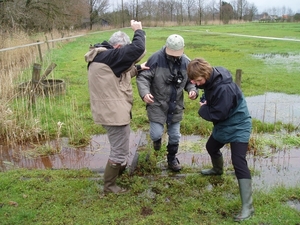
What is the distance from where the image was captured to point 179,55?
3906mm

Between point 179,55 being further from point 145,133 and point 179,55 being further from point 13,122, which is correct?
point 13,122

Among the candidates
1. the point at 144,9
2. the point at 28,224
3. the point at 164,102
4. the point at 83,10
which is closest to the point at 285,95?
the point at 164,102

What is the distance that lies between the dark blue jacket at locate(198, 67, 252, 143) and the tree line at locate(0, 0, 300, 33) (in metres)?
25.5

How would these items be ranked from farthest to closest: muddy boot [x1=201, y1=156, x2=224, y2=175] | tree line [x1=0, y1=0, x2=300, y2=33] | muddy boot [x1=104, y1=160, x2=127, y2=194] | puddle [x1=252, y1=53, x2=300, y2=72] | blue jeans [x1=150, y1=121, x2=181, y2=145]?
1. tree line [x1=0, y1=0, x2=300, y2=33]
2. puddle [x1=252, y1=53, x2=300, y2=72]
3. blue jeans [x1=150, y1=121, x2=181, y2=145]
4. muddy boot [x1=201, y1=156, x2=224, y2=175]
5. muddy boot [x1=104, y1=160, x2=127, y2=194]

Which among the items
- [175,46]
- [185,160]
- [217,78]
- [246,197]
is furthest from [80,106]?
[246,197]

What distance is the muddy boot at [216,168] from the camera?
4148 millimetres

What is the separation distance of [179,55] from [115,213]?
80.2 inches

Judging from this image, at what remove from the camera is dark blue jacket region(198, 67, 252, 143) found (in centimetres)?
329

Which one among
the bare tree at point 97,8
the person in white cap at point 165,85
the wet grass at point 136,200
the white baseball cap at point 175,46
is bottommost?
the wet grass at point 136,200

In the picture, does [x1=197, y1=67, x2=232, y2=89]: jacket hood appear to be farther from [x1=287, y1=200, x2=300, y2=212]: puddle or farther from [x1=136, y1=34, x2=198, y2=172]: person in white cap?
[x1=287, y1=200, x2=300, y2=212]: puddle

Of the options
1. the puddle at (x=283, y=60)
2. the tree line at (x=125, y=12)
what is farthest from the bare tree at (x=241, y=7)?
the puddle at (x=283, y=60)

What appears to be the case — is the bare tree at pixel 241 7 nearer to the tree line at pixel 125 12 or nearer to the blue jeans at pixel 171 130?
the tree line at pixel 125 12

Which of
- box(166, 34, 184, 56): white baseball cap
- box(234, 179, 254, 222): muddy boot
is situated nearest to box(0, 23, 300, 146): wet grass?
box(234, 179, 254, 222): muddy boot

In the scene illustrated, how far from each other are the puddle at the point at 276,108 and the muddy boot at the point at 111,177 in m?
3.38
